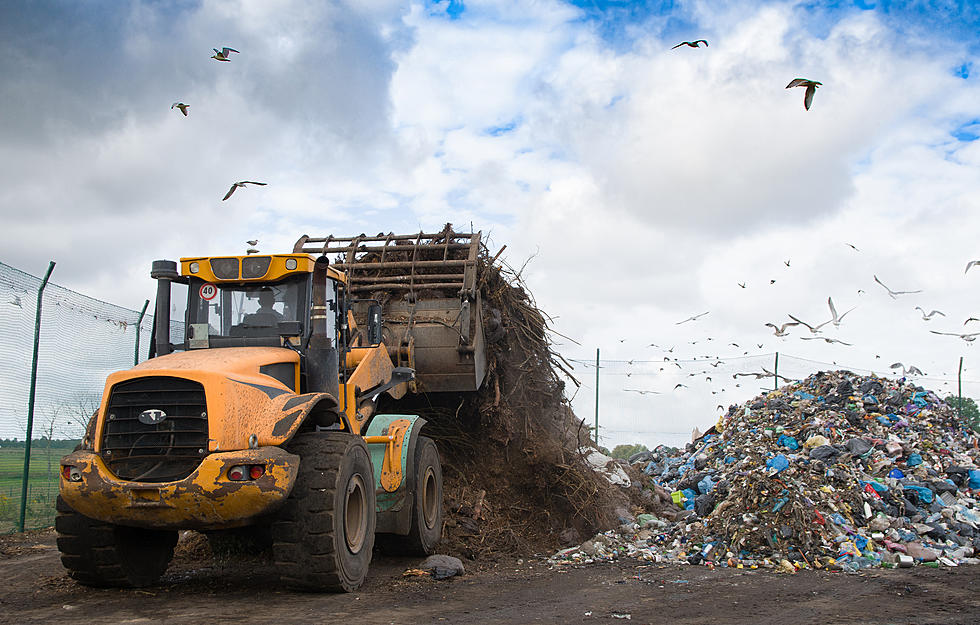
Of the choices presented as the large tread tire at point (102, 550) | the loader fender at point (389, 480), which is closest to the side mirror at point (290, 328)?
the loader fender at point (389, 480)

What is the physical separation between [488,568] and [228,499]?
3488 mm

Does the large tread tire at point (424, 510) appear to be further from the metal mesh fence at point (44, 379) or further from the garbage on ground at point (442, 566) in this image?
the metal mesh fence at point (44, 379)

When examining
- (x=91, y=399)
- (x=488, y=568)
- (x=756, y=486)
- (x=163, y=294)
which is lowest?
(x=488, y=568)

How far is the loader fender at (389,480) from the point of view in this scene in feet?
24.5

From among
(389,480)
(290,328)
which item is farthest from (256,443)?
(389,480)

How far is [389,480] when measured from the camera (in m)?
7.46

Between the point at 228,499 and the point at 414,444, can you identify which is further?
the point at 414,444

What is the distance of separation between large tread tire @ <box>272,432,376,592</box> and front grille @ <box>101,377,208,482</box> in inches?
28.5

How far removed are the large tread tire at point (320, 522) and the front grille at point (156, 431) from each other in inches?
28.5

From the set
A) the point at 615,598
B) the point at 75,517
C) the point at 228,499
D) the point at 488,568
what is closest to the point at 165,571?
the point at 75,517

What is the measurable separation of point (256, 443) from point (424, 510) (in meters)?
2.83

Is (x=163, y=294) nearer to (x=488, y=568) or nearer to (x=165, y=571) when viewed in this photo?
(x=165, y=571)

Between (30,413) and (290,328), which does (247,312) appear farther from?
(30,413)

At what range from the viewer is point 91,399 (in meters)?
10.5
